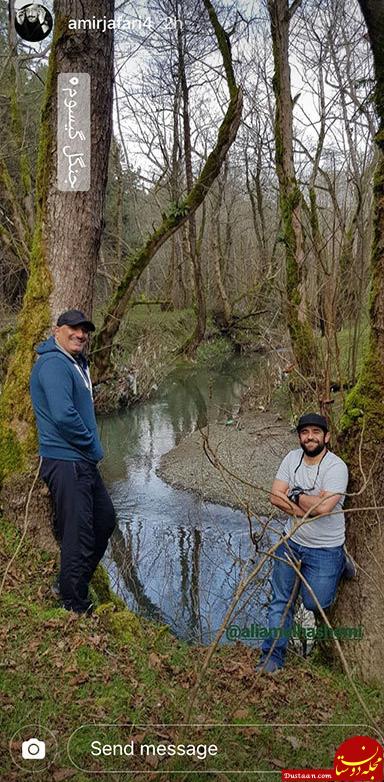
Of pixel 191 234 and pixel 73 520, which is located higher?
pixel 191 234

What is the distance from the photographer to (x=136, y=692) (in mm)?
3191

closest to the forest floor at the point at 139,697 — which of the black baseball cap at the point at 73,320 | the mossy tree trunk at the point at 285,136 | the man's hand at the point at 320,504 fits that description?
the man's hand at the point at 320,504

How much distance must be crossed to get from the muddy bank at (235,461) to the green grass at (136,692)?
220 inches

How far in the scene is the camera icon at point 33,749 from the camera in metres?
2.53

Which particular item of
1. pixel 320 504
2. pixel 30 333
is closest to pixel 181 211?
pixel 30 333

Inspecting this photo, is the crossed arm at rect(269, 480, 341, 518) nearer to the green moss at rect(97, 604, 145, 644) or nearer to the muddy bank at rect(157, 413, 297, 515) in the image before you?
the green moss at rect(97, 604, 145, 644)

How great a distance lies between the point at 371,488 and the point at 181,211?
4153 mm

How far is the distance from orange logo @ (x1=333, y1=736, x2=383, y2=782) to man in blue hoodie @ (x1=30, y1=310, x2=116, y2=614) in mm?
1966

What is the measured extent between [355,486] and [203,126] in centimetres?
1671

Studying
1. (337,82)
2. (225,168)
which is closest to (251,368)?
(225,168)

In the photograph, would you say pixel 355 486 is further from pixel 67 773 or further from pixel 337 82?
pixel 337 82

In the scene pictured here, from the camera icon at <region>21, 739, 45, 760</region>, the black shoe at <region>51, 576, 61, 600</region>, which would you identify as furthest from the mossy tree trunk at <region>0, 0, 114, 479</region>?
the camera icon at <region>21, 739, 45, 760</region>

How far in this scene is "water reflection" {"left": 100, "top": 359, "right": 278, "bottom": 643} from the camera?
642 centimetres

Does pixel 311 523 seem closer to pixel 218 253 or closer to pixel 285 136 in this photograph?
pixel 285 136
